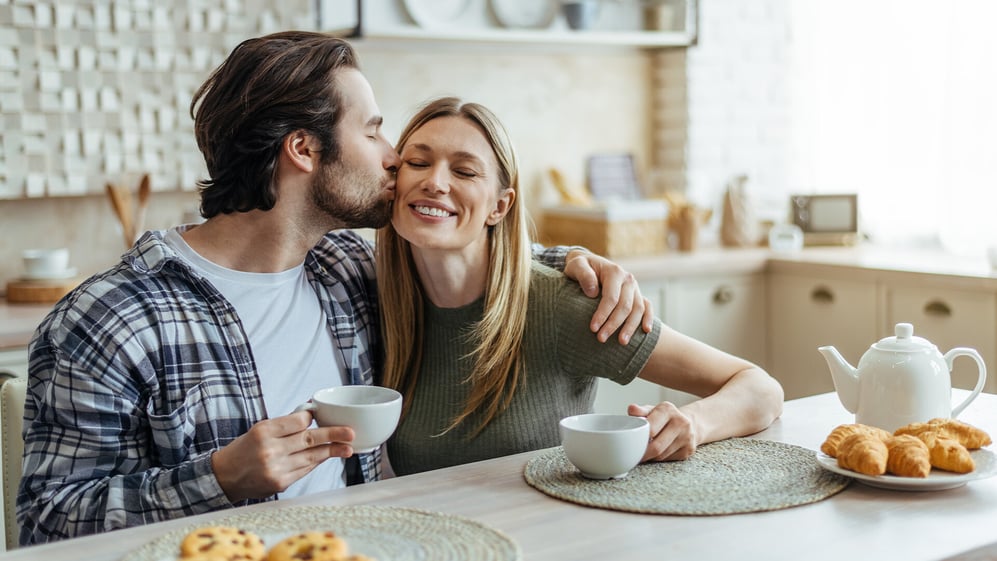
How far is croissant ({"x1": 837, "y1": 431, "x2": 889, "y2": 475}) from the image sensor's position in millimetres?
1311

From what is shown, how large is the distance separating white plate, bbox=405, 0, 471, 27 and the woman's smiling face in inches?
67.1

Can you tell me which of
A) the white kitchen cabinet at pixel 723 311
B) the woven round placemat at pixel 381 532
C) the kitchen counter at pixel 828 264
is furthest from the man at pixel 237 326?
the white kitchen cabinet at pixel 723 311

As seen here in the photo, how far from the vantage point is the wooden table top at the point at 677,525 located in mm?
1124

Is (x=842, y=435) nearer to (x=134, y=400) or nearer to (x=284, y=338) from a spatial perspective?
(x=284, y=338)

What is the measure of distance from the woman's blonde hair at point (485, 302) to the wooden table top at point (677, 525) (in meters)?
0.36

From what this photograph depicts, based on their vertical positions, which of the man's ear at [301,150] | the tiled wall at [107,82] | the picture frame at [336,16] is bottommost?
the man's ear at [301,150]

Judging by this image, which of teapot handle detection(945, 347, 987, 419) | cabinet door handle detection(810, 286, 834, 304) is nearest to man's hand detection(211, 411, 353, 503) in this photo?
teapot handle detection(945, 347, 987, 419)

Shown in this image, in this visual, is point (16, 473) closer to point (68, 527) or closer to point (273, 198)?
point (68, 527)

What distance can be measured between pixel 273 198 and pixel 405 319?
12.3 inches

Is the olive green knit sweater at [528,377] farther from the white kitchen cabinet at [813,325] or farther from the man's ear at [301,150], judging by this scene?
the white kitchen cabinet at [813,325]

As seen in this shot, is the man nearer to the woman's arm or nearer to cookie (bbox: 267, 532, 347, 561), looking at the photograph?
the woman's arm

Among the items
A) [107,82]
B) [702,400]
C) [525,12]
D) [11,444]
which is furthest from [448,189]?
[525,12]

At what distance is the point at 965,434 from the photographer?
55.9 inches

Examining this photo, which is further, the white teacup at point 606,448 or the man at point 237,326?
the man at point 237,326
